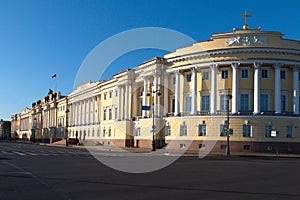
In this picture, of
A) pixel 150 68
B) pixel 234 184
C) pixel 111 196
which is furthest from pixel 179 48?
pixel 111 196

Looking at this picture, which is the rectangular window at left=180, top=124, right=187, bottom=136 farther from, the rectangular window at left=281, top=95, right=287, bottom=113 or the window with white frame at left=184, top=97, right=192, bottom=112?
the rectangular window at left=281, top=95, right=287, bottom=113

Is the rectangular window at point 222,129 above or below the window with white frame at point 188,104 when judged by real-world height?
below

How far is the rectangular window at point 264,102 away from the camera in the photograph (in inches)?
1934

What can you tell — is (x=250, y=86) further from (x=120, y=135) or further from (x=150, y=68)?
(x=120, y=135)

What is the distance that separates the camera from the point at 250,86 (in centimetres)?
4994

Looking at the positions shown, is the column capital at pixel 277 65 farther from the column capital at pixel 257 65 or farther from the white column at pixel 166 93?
the white column at pixel 166 93

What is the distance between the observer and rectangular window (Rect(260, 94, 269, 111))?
161ft

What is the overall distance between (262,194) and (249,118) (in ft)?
121

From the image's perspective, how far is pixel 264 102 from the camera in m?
49.2

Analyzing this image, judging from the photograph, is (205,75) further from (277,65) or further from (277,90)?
(277,90)

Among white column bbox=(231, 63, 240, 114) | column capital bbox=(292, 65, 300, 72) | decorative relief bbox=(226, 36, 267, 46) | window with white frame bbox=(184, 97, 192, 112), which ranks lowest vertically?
window with white frame bbox=(184, 97, 192, 112)

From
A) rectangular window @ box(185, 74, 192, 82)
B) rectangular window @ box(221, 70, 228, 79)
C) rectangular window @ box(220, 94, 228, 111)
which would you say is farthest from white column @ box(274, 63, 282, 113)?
rectangular window @ box(185, 74, 192, 82)

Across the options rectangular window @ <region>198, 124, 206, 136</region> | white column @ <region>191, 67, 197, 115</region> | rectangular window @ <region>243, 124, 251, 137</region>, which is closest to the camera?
rectangular window @ <region>243, 124, 251, 137</region>

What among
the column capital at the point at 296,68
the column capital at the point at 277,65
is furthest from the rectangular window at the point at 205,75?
the column capital at the point at 296,68
